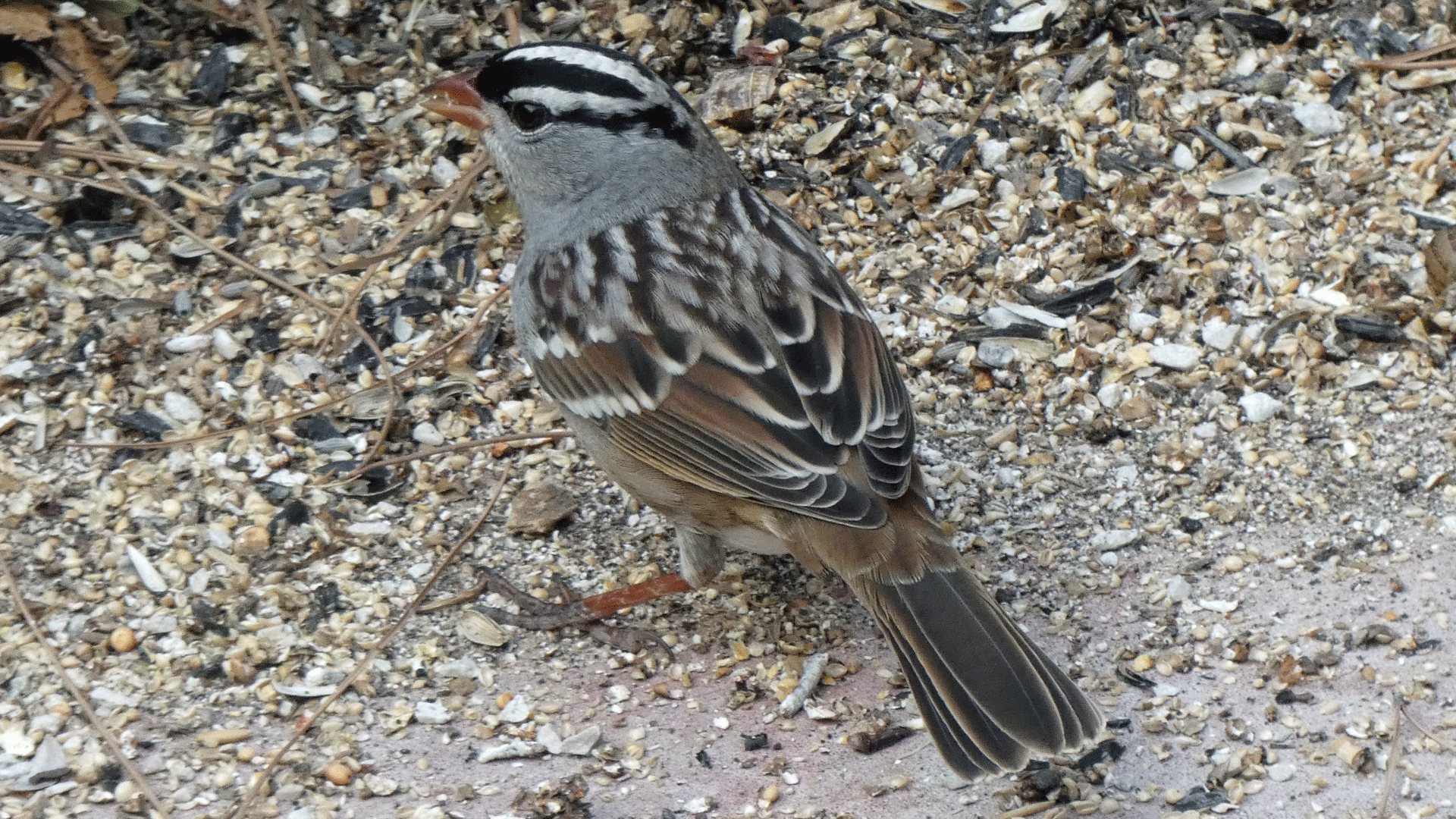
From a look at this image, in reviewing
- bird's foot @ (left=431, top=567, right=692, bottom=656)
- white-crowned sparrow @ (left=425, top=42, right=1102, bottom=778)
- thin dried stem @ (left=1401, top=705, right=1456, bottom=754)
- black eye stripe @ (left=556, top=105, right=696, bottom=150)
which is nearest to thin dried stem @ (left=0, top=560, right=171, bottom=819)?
bird's foot @ (left=431, top=567, right=692, bottom=656)

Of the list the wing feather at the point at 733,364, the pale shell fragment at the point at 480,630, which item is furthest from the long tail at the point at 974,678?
the pale shell fragment at the point at 480,630

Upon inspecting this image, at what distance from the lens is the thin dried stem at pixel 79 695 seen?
3.33 meters

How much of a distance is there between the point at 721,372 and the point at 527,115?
93cm

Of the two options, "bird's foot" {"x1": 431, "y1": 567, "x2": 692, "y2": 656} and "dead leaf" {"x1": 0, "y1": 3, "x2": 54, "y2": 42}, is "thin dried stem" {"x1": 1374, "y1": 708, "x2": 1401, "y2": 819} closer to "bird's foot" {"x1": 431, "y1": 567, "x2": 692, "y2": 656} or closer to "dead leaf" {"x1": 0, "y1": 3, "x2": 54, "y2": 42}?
"bird's foot" {"x1": 431, "y1": 567, "x2": 692, "y2": 656}

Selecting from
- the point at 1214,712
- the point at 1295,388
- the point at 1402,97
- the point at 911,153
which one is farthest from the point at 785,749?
the point at 1402,97

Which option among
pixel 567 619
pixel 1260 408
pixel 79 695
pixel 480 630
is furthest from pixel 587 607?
pixel 1260 408

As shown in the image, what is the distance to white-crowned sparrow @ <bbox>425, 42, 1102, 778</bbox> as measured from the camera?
10.5 feet

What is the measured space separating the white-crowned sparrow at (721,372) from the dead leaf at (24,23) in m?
1.30

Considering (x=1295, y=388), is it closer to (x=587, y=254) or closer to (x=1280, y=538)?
(x=1280, y=538)

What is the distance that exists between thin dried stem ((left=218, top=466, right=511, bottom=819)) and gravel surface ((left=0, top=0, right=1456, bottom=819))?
0.06 ft

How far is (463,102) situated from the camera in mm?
4078

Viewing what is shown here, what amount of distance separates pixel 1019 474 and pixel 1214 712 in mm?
819

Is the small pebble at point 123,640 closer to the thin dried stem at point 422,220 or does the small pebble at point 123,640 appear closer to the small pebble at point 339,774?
the small pebble at point 339,774

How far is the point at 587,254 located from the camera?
153 inches
